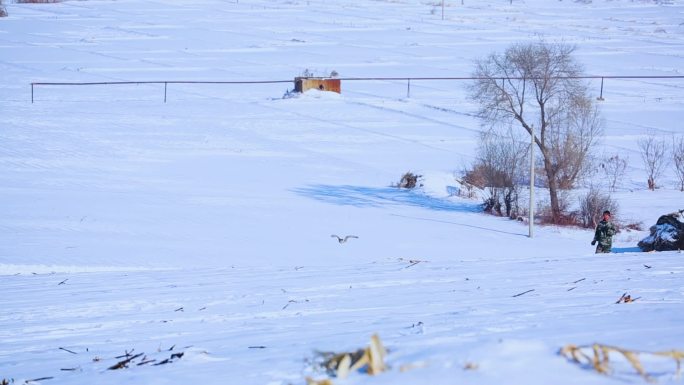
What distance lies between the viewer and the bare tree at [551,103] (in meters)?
27.8

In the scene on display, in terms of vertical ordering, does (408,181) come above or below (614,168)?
below

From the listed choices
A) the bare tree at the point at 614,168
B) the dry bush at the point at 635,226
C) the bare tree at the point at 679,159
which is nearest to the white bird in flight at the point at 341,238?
the dry bush at the point at 635,226

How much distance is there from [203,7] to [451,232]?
66491 mm

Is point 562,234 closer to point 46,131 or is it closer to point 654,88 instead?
point 46,131

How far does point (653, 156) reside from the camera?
32406mm

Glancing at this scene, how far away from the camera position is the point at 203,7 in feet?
279

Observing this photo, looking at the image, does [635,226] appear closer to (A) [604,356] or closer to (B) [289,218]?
(B) [289,218]

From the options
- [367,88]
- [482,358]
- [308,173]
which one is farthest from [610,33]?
[482,358]

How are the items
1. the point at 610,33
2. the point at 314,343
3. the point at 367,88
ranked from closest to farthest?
the point at 314,343 < the point at 367,88 < the point at 610,33

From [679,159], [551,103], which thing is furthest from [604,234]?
[679,159]

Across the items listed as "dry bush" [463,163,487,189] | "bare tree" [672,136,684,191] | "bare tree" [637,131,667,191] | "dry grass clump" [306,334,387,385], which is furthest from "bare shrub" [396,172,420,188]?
"dry grass clump" [306,334,387,385]

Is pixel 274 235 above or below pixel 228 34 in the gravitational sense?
below

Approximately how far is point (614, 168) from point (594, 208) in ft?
19.7

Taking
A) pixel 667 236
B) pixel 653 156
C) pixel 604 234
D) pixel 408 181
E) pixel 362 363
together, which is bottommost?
pixel 408 181
